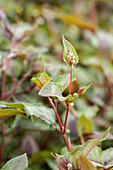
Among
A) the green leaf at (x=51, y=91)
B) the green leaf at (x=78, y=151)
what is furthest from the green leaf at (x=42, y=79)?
the green leaf at (x=78, y=151)

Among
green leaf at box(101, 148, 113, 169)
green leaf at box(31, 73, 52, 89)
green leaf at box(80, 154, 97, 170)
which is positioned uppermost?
green leaf at box(31, 73, 52, 89)

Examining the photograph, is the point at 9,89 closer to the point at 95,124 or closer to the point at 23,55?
the point at 23,55

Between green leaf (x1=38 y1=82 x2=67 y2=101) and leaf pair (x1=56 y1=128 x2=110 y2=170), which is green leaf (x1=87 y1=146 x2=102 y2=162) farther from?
green leaf (x1=38 y1=82 x2=67 y2=101)

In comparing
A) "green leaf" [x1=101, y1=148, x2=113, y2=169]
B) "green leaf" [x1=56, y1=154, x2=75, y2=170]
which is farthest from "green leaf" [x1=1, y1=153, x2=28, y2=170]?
"green leaf" [x1=101, y1=148, x2=113, y2=169]

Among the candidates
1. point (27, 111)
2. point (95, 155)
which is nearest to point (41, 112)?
point (27, 111)

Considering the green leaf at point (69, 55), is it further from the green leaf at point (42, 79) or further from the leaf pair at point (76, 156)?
the leaf pair at point (76, 156)
